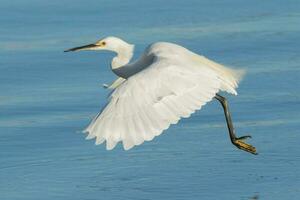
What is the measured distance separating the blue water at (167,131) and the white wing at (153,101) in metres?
0.74

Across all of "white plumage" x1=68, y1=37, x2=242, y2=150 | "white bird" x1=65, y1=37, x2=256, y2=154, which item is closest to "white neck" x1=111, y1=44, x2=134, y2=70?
"white bird" x1=65, y1=37, x2=256, y2=154

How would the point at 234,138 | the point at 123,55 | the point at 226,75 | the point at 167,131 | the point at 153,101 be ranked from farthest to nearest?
1. the point at 167,131
2. the point at 123,55
3. the point at 234,138
4. the point at 226,75
5. the point at 153,101

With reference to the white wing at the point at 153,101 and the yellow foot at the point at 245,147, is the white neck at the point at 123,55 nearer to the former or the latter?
the white wing at the point at 153,101

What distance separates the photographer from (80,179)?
7820 millimetres

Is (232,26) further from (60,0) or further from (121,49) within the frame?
(121,49)

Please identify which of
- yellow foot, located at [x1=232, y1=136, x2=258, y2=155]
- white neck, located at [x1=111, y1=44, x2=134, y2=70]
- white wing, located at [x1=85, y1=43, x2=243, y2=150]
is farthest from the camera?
white neck, located at [x1=111, y1=44, x2=134, y2=70]

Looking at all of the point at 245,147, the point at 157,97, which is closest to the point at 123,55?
the point at 245,147

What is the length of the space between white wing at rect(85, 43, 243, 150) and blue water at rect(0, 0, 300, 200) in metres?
0.74

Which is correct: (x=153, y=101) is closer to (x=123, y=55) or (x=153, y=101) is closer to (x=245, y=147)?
(x=245, y=147)

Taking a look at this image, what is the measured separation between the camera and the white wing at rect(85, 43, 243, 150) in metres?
6.57

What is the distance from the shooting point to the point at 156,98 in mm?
6969

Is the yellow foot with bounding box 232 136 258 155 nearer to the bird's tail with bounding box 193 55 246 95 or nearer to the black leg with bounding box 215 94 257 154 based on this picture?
the black leg with bounding box 215 94 257 154

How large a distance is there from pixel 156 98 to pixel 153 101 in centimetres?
4

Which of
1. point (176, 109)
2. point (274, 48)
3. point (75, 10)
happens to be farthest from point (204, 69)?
point (75, 10)
